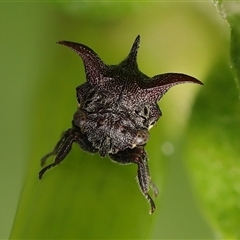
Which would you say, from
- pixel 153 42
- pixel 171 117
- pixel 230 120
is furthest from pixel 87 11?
pixel 230 120

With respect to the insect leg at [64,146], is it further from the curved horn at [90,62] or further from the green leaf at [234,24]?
the green leaf at [234,24]

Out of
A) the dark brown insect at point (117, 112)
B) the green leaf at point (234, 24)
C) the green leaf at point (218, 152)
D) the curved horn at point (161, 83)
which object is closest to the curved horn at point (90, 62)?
the dark brown insect at point (117, 112)

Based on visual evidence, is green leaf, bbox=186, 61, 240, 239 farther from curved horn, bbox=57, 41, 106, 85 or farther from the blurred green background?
curved horn, bbox=57, 41, 106, 85

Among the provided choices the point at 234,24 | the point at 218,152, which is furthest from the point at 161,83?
the point at 234,24

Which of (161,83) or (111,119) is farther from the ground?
(161,83)

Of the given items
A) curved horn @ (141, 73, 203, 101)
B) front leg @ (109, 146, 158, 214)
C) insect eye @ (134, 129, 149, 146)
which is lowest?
front leg @ (109, 146, 158, 214)

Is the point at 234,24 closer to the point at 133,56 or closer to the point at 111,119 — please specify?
the point at 133,56

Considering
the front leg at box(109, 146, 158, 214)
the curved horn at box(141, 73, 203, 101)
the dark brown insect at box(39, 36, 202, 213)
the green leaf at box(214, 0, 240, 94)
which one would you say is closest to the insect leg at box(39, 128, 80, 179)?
the dark brown insect at box(39, 36, 202, 213)

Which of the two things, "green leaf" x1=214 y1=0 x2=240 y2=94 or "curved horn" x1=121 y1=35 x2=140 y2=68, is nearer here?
"green leaf" x1=214 y1=0 x2=240 y2=94
